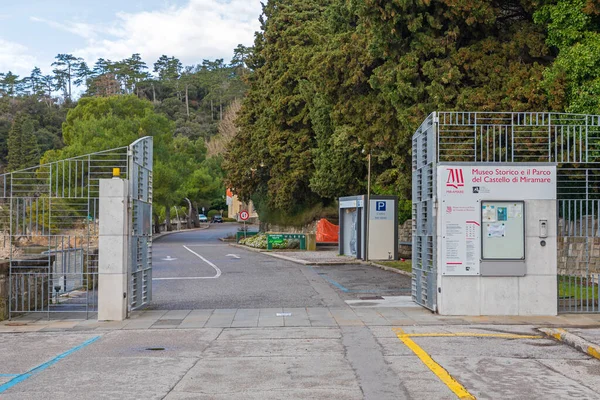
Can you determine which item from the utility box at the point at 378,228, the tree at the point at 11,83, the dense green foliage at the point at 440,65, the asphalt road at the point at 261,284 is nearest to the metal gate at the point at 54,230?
the asphalt road at the point at 261,284

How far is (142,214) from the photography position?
1505 centimetres

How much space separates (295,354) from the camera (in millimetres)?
10227

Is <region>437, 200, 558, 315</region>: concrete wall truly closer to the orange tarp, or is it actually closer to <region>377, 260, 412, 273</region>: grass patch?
<region>377, 260, 412, 273</region>: grass patch

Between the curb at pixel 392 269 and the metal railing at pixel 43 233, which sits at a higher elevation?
the metal railing at pixel 43 233

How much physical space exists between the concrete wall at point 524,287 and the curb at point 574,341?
1715mm

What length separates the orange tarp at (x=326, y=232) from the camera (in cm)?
4416

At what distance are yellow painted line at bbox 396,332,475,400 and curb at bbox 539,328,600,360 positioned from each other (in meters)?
2.28

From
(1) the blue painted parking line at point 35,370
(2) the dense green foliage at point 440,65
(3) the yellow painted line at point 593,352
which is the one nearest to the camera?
(1) the blue painted parking line at point 35,370

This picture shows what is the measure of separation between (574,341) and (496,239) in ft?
11.3

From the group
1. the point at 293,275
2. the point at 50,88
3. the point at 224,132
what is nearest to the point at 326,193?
the point at 293,275

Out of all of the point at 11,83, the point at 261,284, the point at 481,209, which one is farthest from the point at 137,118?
the point at 11,83

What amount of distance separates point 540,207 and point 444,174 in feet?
6.36

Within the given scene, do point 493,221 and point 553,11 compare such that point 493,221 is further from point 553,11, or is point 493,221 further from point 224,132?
point 224,132

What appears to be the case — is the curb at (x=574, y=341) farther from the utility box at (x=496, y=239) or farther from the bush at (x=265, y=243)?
the bush at (x=265, y=243)
